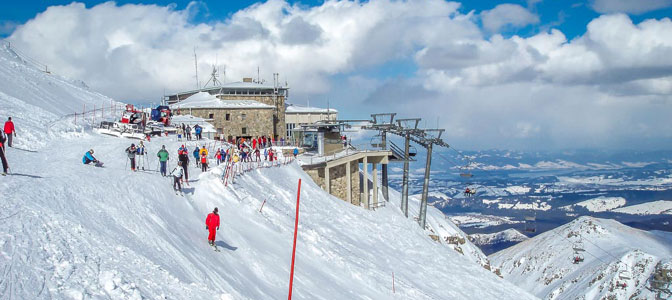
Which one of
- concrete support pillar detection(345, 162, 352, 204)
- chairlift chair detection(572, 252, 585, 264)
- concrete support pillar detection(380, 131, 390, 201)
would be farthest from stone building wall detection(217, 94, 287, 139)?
chairlift chair detection(572, 252, 585, 264)

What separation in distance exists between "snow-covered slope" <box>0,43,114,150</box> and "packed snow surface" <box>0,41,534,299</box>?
211 mm

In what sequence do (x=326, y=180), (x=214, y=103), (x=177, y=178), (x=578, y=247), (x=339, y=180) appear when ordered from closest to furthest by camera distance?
(x=177, y=178) → (x=326, y=180) → (x=339, y=180) → (x=214, y=103) → (x=578, y=247)

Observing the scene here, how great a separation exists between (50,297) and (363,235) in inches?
708

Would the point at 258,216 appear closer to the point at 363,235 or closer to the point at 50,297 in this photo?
the point at 363,235

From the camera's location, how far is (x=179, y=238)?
15781 mm

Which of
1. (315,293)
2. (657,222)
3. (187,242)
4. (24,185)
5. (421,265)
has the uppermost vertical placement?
(24,185)

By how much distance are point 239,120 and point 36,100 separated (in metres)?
16.6

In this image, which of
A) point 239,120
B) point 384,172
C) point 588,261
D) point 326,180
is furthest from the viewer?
point 588,261

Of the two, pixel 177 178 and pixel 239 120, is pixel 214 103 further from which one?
pixel 177 178

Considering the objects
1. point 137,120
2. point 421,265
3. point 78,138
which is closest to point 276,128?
point 137,120

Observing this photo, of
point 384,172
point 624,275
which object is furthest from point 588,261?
point 384,172

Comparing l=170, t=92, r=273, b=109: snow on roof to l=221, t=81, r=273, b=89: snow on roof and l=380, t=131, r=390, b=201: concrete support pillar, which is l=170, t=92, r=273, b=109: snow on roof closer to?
l=221, t=81, r=273, b=89: snow on roof

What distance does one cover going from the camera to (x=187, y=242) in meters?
15.8

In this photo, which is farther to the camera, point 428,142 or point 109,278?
point 428,142
